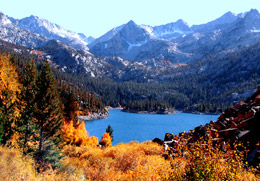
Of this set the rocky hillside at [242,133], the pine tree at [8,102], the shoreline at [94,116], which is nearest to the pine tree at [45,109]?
the pine tree at [8,102]

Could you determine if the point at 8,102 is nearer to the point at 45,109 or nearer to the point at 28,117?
the point at 28,117

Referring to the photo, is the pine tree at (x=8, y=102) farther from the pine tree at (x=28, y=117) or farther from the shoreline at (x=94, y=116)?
the shoreline at (x=94, y=116)

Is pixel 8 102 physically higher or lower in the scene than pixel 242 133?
higher

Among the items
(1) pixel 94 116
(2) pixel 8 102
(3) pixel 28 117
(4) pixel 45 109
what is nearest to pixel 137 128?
(1) pixel 94 116

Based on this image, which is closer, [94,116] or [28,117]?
[28,117]

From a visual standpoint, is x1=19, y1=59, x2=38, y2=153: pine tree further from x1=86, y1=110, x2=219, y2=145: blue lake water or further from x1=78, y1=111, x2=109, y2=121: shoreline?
x1=78, y1=111, x2=109, y2=121: shoreline

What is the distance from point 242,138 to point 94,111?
13935 centimetres

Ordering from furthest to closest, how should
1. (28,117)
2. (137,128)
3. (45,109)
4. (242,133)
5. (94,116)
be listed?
(94,116)
(137,128)
(45,109)
(28,117)
(242,133)

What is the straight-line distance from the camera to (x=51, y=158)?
2977 centimetres

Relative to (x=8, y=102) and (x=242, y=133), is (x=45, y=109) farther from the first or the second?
(x=242, y=133)

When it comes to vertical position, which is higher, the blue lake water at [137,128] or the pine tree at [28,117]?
the pine tree at [28,117]

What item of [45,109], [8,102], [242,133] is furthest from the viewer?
[45,109]

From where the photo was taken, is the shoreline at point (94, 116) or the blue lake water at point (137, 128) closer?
the blue lake water at point (137, 128)

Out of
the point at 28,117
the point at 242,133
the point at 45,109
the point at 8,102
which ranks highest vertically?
the point at 8,102
